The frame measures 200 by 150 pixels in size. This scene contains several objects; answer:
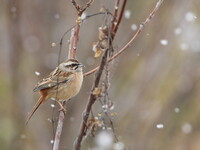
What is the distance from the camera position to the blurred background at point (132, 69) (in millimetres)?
7637

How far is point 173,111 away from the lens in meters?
7.55

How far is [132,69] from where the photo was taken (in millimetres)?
8375

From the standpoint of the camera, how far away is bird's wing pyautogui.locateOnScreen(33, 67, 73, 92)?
4.70 metres

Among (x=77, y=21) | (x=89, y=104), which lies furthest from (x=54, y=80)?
(x=89, y=104)

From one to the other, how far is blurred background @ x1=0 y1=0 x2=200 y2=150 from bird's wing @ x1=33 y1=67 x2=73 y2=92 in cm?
271

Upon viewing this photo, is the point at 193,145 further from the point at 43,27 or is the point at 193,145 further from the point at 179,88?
the point at 43,27

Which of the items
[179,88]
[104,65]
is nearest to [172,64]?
[179,88]

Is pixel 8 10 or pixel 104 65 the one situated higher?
pixel 8 10

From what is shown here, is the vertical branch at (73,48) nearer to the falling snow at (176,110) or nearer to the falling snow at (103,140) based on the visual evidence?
the falling snow at (103,140)

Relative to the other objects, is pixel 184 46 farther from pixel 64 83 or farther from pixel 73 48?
pixel 73 48

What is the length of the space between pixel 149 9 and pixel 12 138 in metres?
2.97

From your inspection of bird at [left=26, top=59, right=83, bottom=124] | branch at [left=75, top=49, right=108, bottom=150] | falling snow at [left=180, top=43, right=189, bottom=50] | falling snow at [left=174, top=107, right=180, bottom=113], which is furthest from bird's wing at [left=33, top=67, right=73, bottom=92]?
falling snow at [left=180, top=43, right=189, bottom=50]

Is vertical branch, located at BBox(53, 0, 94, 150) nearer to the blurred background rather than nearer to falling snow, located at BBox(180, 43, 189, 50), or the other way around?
the blurred background

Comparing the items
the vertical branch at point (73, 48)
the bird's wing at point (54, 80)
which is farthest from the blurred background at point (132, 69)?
the vertical branch at point (73, 48)
